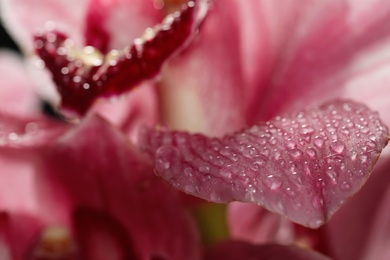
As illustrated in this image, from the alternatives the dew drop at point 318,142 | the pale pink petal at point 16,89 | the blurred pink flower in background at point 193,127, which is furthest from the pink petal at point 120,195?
the pale pink petal at point 16,89

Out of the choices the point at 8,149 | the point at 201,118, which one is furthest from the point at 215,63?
the point at 8,149

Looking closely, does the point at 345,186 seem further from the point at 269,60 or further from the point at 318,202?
the point at 269,60

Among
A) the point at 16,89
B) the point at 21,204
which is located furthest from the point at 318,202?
the point at 16,89

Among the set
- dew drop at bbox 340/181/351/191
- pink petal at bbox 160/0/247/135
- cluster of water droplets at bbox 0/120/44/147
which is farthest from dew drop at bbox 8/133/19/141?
dew drop at bbox 340/181/351/191

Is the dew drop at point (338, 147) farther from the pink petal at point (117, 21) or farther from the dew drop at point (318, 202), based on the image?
the pink petal at point (117, 21)

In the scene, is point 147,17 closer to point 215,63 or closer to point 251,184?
point 215,63
